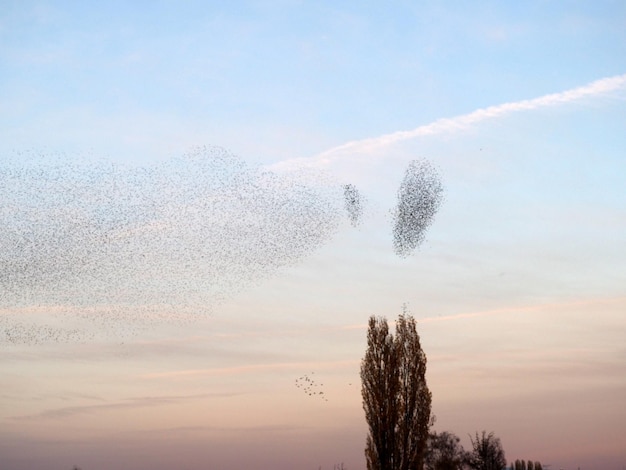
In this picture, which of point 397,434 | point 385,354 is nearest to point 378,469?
point 397,434

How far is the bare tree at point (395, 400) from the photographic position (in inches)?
1962

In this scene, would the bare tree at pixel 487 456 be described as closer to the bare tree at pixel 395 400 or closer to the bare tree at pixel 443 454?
the bare tree at pixel 443 454

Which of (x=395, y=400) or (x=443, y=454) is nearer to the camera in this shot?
(x=395, y=400)

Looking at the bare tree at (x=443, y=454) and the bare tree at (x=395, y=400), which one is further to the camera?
the bare tree at (x=443, y=454)

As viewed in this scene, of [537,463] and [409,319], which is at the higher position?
[409,319]

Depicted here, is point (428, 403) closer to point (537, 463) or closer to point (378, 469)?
point (378, 469)

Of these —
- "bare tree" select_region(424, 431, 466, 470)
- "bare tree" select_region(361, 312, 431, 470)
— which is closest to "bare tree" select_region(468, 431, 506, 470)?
"bare tree" select_region(424, 431, 466, 470)

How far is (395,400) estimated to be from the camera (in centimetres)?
5081

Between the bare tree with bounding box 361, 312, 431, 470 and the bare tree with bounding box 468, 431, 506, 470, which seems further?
the bare tree with bounding box 468, 431, 506, 470

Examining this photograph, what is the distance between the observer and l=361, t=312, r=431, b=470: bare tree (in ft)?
164

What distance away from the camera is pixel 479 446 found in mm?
98125

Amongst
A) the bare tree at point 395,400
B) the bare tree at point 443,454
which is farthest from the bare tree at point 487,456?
the bare tree at point 395,400

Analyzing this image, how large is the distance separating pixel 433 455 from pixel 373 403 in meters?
47.5

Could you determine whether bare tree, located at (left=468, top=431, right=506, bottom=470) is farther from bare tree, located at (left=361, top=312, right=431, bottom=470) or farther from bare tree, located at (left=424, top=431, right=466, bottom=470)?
bare tree, located at (left=361, top=312, right=431, bottom=470)
